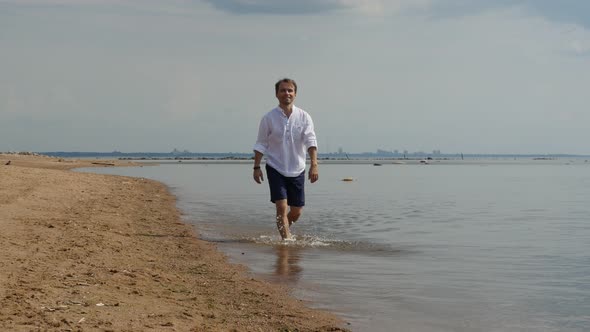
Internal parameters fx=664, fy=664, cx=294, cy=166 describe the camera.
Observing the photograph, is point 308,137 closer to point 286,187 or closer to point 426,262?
point 286,187

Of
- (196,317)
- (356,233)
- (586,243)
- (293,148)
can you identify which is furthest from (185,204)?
(196,317)

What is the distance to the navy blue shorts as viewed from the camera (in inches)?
354

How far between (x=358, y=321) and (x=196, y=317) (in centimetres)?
120

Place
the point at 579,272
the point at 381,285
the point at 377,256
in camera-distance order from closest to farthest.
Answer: the point at 381,285 → the point at 579,272 → the point at 377,256

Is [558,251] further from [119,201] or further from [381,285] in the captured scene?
[119,201]

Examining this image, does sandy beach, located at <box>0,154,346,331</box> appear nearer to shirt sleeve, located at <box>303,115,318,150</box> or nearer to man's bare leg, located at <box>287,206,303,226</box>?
man's bare leg, located at <box>287,206,303,226</box>

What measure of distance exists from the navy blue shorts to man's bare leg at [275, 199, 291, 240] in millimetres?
73

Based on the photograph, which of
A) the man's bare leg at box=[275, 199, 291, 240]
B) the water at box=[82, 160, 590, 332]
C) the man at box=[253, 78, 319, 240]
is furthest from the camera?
the man's bare leg at box=[275, 199, 291, 240]

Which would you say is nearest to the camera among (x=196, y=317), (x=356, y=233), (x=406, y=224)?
(x=196, y=317)

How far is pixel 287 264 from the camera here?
305 inches

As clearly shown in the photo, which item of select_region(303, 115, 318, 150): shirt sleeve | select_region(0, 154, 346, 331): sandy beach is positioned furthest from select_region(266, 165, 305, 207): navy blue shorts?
select_region(0, 154, 346, 331): sandy beach

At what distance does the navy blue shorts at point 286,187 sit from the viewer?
9000 mm

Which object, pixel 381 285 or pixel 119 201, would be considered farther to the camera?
pixel 119 201

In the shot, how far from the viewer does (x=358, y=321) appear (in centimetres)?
497
